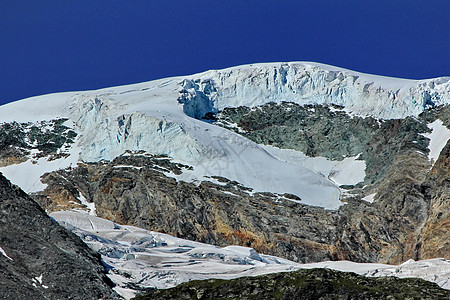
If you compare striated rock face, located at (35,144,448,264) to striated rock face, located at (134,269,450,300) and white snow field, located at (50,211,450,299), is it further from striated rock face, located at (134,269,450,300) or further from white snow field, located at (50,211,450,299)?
striated rock face, located at (134,269,450,300)

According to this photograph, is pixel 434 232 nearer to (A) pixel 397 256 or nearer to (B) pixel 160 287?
(A) pixel 397 256

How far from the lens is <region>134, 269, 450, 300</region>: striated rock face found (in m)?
93.2

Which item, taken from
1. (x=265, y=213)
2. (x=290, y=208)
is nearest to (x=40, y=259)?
(x=265, y=213)

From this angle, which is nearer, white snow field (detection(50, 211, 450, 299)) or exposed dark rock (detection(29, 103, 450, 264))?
white snow field (detection(50, 211, 450, 299))

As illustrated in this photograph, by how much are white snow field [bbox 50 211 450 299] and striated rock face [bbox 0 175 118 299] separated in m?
5.26

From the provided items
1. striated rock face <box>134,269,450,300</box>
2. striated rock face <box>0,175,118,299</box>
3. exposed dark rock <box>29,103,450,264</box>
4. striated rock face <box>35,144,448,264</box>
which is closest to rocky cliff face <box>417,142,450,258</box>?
exposed dark rock <box>29,103,450,264</box>

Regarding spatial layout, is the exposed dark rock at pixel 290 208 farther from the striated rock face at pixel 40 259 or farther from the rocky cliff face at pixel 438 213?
the striated rock face at pixel 40 259

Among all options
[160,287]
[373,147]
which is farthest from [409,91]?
[160,287]

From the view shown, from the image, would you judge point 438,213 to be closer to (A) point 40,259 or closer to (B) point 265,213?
(B) point 265,213

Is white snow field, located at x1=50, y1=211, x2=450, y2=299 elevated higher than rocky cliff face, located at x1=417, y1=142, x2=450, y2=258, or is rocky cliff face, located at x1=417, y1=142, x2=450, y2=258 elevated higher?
rocky cliff face, located at x1=417, y1=142, x2=450, y2=258

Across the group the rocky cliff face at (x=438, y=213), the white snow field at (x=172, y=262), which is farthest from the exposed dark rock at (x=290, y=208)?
the white snow field at (x=172, y=262)

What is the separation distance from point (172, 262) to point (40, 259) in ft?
98.8

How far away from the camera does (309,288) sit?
3738 inches

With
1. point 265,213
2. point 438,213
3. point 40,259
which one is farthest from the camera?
point 265,213
